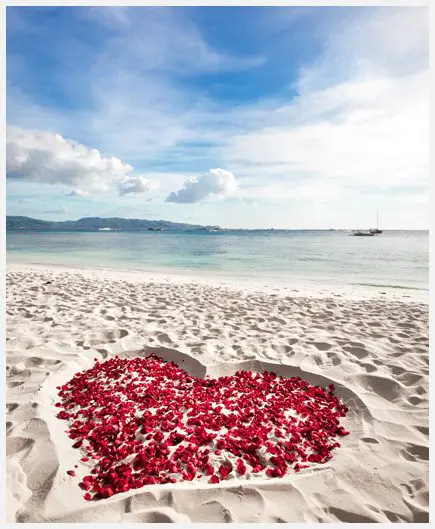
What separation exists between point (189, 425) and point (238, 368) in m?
1.89

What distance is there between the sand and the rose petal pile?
17 centimetres

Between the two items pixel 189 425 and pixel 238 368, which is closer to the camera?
pixel 189 425

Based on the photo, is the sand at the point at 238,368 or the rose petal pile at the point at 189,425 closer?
the sand at the point at 238,368

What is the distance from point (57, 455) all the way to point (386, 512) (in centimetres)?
307

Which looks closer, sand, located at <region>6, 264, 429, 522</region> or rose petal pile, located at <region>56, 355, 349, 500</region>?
sand, located at <region>6, 264, 429, 522</region>

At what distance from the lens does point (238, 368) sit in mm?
5676

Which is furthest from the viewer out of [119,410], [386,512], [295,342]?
[295,342]

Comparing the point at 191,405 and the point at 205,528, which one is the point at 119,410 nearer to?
the point at 191,405

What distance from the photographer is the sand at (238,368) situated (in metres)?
2.82

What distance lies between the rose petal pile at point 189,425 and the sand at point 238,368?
17 centimetres

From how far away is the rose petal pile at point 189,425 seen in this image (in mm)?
3209

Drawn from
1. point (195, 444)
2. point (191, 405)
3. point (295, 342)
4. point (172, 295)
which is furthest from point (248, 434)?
point (172, 295)

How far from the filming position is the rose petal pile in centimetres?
321

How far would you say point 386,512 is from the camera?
284 cm
